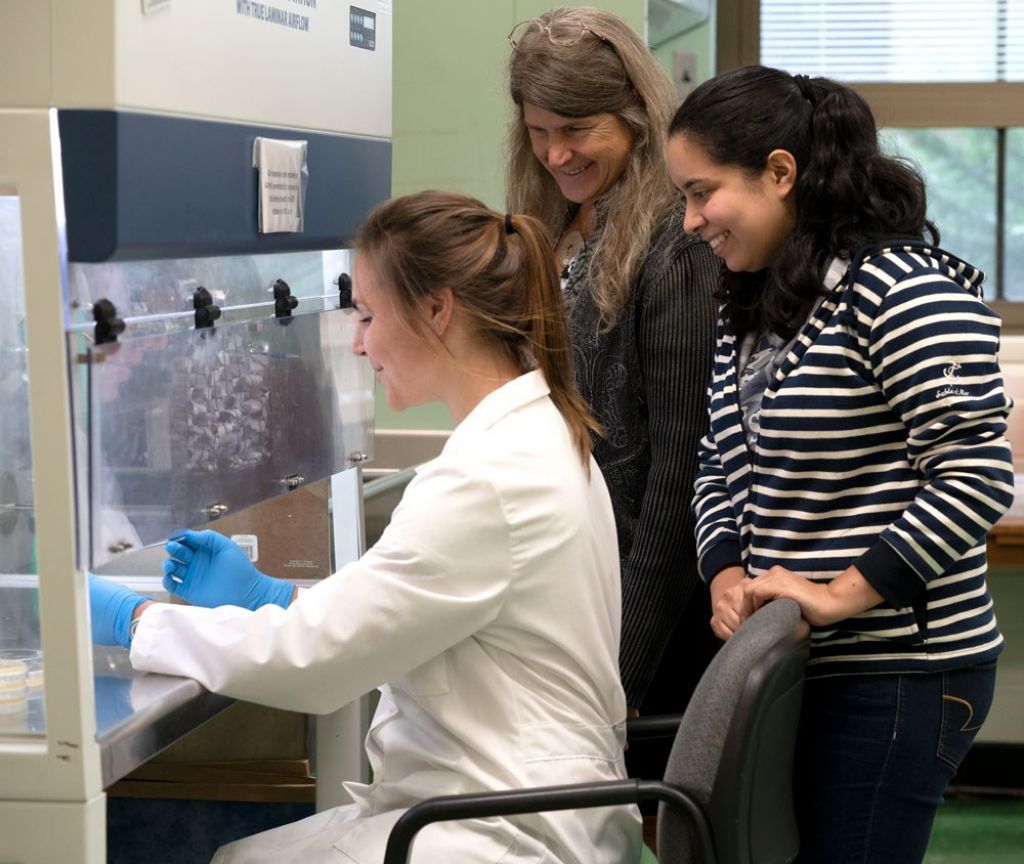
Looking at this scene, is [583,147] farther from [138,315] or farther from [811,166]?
[138,315]

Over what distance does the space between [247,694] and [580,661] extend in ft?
1.08

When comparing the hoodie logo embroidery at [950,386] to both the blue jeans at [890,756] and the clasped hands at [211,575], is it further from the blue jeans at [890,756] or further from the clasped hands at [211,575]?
the clasped hands at [211,575]

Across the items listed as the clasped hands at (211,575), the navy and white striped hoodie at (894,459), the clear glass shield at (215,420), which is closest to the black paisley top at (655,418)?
the navy and white striped hoodie at (894,459)

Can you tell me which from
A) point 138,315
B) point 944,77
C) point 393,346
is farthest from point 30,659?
point 944,77

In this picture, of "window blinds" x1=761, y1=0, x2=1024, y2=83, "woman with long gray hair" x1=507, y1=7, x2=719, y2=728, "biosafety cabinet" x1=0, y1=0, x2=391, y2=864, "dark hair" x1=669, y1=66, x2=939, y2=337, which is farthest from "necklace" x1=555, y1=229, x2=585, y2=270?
"window blinds" x1=761, y1=0, x2=1024, y2=83

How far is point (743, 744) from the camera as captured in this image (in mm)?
1242

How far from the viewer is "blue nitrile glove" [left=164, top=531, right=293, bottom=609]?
1609 millimetres

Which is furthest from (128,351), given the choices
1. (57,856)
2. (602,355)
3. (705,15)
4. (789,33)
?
(789,33)

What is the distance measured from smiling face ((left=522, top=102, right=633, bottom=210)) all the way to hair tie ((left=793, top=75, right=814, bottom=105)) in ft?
0.99

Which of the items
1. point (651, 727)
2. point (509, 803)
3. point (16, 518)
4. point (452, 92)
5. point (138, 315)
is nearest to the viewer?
point (509, 803)

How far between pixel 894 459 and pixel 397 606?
20.9 inches

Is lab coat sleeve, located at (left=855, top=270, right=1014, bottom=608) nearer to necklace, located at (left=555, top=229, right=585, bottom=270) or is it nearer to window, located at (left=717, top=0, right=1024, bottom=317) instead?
necklace, located at (left=555, top=229, right=585, bottom=270)

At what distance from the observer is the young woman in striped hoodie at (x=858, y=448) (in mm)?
1352

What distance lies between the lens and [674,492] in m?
1.73
